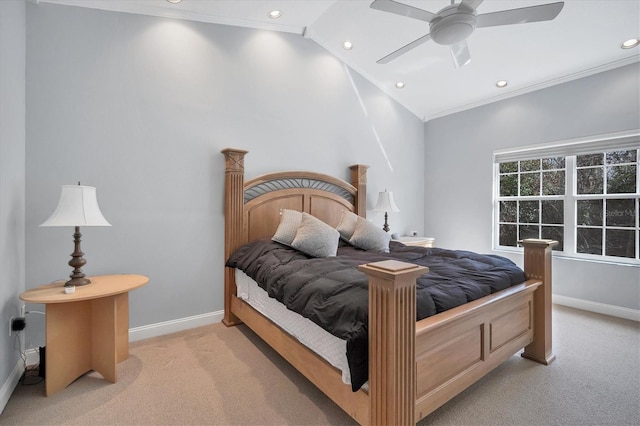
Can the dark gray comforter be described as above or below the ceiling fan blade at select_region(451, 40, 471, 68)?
below

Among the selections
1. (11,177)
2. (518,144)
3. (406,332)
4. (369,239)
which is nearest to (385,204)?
(369,239)

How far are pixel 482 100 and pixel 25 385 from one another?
5720 mm

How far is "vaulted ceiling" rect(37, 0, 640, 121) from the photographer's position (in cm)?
287

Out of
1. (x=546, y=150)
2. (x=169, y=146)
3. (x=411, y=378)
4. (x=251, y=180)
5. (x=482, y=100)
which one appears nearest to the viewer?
(x=411, y=378)

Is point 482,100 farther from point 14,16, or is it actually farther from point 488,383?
point 14,16

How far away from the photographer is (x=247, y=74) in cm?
337

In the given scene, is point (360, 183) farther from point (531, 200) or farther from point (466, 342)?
point (466, 342)

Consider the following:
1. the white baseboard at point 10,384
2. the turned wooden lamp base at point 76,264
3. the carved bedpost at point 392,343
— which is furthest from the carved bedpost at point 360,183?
the white baseboard at point 10,384

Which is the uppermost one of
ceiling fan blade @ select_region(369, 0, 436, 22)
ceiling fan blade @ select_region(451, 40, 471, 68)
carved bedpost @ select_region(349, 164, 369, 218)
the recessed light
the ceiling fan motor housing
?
the recessed light

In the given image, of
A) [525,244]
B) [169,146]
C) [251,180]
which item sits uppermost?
[169,146]

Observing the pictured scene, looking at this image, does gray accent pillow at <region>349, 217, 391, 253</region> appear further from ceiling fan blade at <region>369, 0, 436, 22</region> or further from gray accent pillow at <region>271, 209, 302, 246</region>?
ceiling fan blade at <region>369, 0, 436, 22</region>

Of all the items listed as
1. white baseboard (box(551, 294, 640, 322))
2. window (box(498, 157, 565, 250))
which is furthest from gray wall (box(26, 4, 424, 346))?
white baseboard (box(551, 294, 640, 322))

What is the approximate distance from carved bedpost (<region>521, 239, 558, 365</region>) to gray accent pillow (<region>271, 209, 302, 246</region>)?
204 centimetres

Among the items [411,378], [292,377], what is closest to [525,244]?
[411,378]
